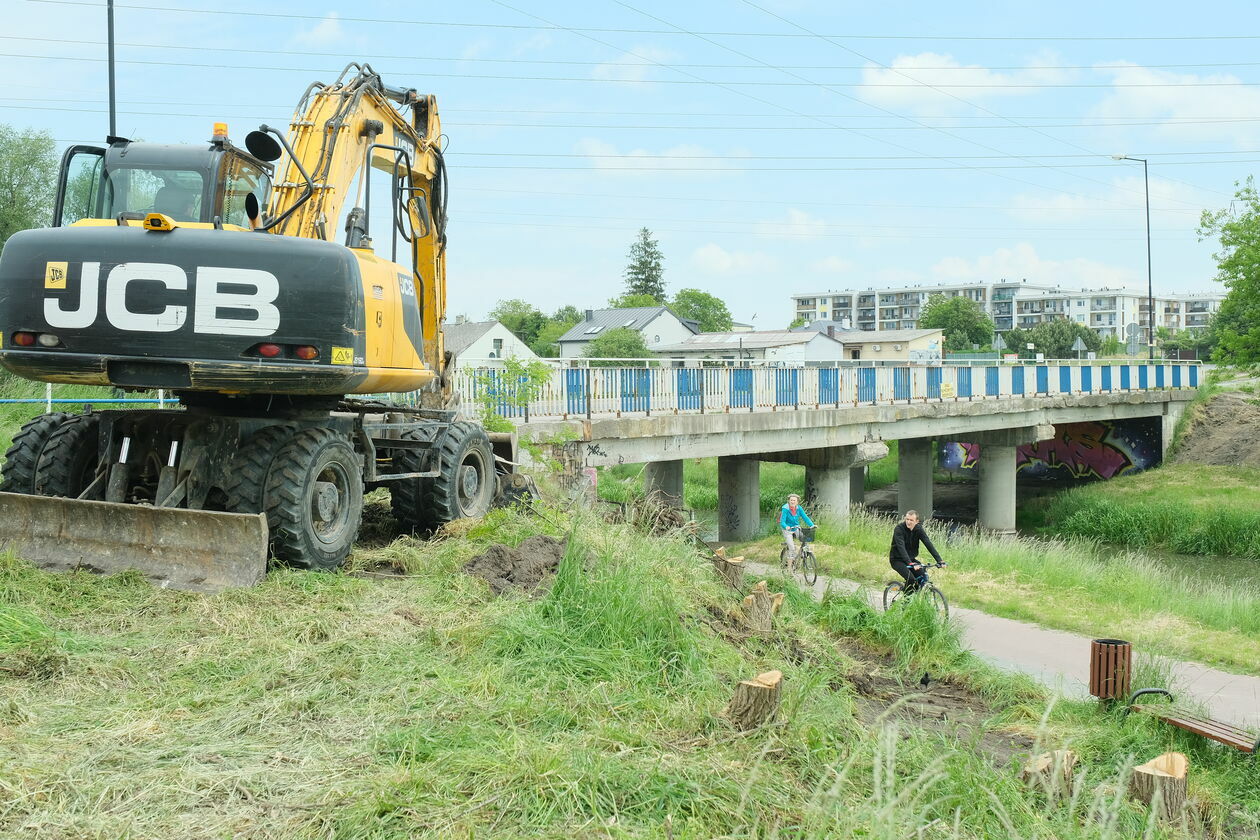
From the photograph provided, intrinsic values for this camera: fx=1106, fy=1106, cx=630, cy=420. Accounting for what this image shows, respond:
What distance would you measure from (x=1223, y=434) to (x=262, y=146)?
41.5 m

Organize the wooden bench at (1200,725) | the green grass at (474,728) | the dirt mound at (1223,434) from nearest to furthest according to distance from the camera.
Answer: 1. the green grass at (474,728)
2. the wooden bench at (1200,725)
3. the dirt mound at (1223,434)

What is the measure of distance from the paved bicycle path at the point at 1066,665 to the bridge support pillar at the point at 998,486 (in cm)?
2144

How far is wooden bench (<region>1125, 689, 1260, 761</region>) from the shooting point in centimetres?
760

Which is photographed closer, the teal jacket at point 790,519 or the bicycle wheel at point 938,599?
the bicycle wheel at point 938,599

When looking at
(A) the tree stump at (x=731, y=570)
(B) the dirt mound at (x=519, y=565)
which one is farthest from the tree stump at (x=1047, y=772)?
(A) the tree stump at (x=731, y=570)

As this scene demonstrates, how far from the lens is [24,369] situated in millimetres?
8180

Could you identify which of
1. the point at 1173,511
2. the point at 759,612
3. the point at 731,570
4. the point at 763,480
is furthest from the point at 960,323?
the point at 759,612

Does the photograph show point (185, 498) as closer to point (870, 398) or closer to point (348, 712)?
point (348, 712)

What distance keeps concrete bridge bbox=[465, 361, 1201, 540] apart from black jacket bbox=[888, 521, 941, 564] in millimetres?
4335

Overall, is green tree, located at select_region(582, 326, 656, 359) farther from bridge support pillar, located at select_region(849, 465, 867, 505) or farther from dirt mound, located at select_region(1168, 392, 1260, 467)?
dirt mound, located at select_region(1168, 392, 1260, 467)

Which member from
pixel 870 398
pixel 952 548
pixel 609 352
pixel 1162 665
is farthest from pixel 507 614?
pixel 609 352

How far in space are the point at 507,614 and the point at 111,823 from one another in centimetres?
345

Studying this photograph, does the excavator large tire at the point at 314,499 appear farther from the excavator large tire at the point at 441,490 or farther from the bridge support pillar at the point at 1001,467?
the bridge support pillar at the point at 1001,467

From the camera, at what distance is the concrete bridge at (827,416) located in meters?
20.2
